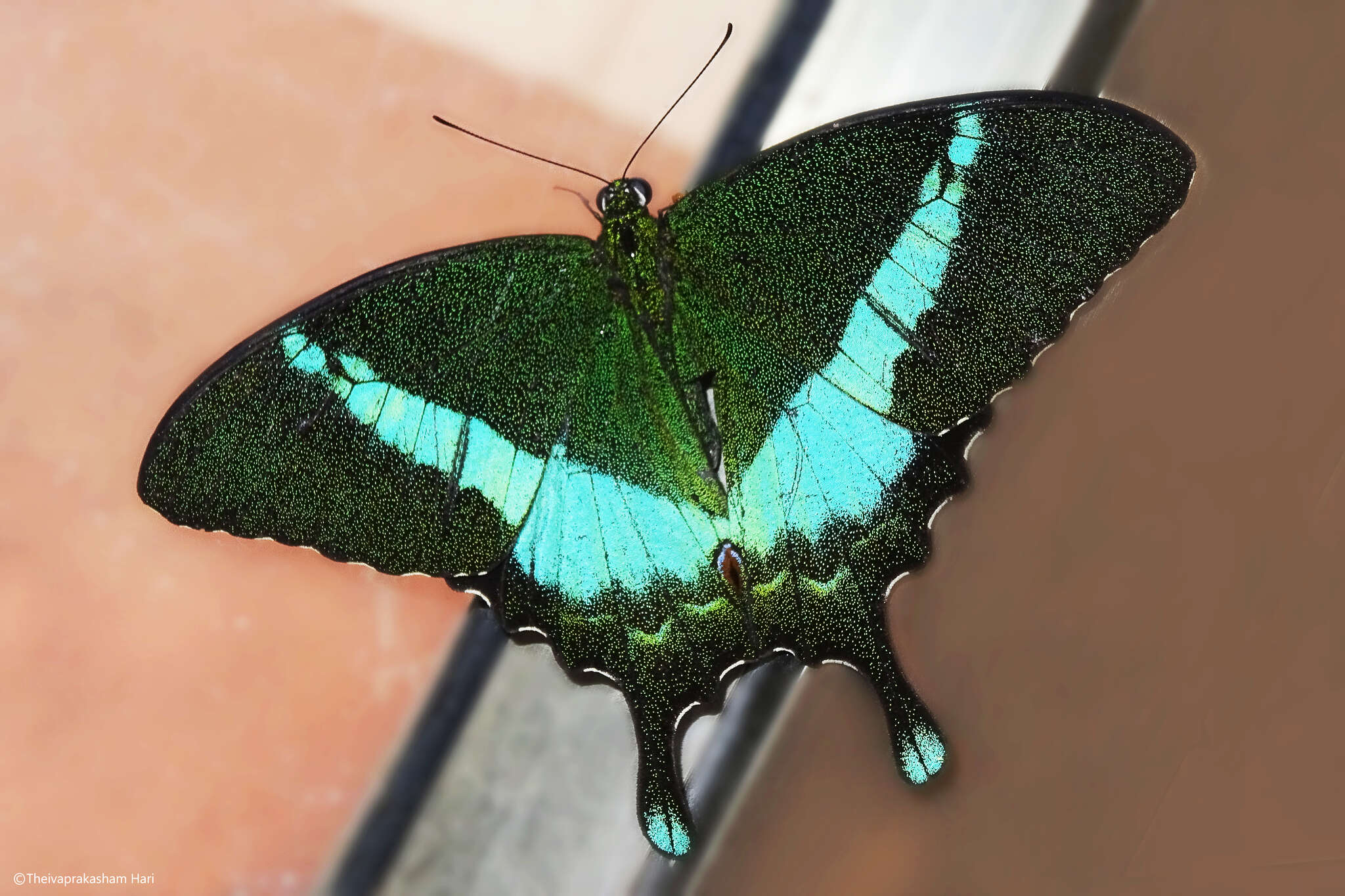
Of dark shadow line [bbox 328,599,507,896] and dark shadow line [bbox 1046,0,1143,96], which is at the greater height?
dark shadow line [bbox 1046,0,1143,96]

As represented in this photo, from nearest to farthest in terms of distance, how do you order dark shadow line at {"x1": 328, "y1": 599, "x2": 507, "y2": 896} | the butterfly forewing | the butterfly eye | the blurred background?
the butterfly forewing, the butterfly eye, the blurred background, dark shadow line at {"x1": 328, "y1": 599, "x2": 507, "y2": 896}

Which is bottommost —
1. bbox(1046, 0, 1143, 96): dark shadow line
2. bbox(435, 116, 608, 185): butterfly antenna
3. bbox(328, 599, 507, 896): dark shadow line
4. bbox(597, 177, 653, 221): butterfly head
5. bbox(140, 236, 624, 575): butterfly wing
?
bbox(328, 599, 507, 896): dark shadow line

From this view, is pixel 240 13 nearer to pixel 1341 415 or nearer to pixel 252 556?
pixel 252 556

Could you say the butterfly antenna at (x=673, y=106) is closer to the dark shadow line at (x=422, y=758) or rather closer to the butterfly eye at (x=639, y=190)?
the butterfly eye at (x=639, y=190)

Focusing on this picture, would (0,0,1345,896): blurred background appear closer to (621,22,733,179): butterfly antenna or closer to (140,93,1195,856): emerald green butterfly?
(621,22,733,179): butterfly antenna

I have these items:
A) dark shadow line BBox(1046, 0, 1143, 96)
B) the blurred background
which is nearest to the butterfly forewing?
the blurred background

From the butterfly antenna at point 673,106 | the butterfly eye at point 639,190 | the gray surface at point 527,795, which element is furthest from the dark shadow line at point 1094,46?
the gray surface at point 527,795

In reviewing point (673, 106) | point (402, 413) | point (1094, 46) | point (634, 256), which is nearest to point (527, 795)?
point (402, 413)
